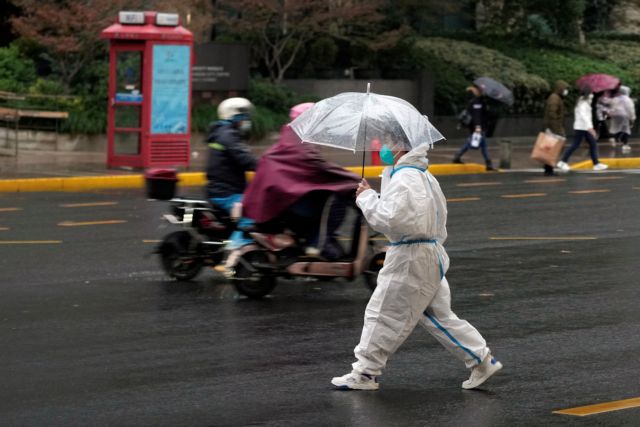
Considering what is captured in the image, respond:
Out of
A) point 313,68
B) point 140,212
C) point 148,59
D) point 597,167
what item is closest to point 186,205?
point 140,212

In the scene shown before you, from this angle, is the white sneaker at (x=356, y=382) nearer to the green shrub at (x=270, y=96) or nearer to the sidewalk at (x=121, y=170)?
the sidewalk at (x=121, y=170)

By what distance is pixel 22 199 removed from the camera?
20391 millimetres

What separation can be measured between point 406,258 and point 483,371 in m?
0.85

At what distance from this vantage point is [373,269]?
11891 millimetres

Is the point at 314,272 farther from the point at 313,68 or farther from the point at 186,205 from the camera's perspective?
the point at 313,68

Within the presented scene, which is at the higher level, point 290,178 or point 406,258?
point 290,178

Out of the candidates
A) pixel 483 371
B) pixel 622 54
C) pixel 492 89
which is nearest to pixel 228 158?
pixel 483 371

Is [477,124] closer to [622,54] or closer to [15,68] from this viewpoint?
[15,68]

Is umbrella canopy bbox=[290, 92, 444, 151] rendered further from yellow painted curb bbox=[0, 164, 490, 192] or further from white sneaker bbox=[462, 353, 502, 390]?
yellow painted curb bbox=[0, 164, 490, 192]

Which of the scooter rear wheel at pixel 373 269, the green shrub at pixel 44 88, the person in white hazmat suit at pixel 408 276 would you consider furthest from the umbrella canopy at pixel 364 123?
the green shrub at pixel 44 88

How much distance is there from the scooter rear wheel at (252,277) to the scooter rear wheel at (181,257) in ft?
2.92

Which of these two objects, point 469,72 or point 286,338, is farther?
point 469,72

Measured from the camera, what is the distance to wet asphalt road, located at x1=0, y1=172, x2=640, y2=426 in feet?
25.9

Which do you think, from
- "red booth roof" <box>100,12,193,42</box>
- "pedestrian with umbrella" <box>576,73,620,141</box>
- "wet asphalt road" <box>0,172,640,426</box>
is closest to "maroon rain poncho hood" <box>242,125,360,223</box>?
"wet asphalt road" <box>0,172,640,426</box>
